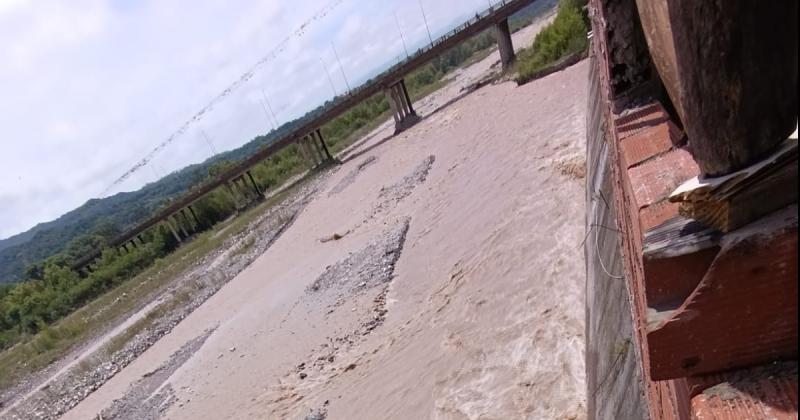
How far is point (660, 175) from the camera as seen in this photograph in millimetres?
1734

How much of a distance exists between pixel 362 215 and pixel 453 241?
9.27 meters

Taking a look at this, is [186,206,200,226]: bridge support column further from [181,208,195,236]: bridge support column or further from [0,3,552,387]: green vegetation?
[181,208,195,236]: bridge support column

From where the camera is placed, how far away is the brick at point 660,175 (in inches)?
63.4

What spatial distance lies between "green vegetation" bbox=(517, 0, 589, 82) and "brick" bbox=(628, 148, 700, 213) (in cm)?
2057

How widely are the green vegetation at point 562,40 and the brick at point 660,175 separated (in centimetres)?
2057

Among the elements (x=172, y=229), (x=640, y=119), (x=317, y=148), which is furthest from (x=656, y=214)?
(x=172, y=229)

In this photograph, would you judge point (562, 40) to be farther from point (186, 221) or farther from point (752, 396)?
point (186, 221)

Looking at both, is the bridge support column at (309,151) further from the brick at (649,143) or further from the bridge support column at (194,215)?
the brick at (649,143)

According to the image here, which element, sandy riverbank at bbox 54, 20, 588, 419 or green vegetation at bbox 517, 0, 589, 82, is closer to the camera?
sandy riverbank at bbox 54, 20, 588, 419

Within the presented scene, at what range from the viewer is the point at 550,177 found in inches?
452

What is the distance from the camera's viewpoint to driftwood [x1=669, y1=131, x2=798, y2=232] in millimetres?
1066

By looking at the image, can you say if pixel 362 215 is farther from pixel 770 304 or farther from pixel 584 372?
pixel 770 304

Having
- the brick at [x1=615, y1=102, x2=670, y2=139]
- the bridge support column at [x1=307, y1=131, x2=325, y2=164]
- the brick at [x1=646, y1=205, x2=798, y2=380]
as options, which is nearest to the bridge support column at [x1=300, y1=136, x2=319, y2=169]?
the bridge support column at [x1=307, y1=131, x2=325, y2=164]

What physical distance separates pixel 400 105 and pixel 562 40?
1682cm
